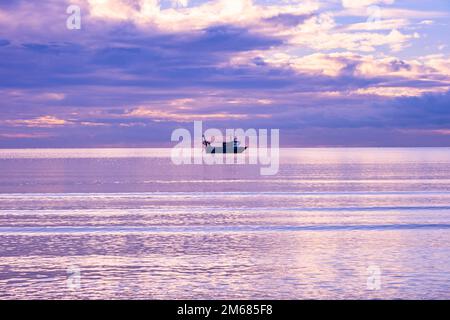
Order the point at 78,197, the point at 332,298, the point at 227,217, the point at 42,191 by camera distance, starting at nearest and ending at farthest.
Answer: the point at 332,298
the point at 227,217
the point at 78,197
the point at 42,191

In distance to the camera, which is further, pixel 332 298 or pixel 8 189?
pixel 8 189

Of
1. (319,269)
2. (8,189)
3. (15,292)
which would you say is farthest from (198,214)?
(8,189)

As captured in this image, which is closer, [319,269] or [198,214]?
[319,269]

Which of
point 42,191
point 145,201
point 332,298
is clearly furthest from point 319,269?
point 42,191

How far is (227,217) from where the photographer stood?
132 feet

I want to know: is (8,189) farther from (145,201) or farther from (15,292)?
(15,292)

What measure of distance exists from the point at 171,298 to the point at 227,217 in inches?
842

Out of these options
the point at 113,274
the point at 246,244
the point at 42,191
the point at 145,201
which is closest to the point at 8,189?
the point at 42,191

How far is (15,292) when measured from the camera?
19156mm
